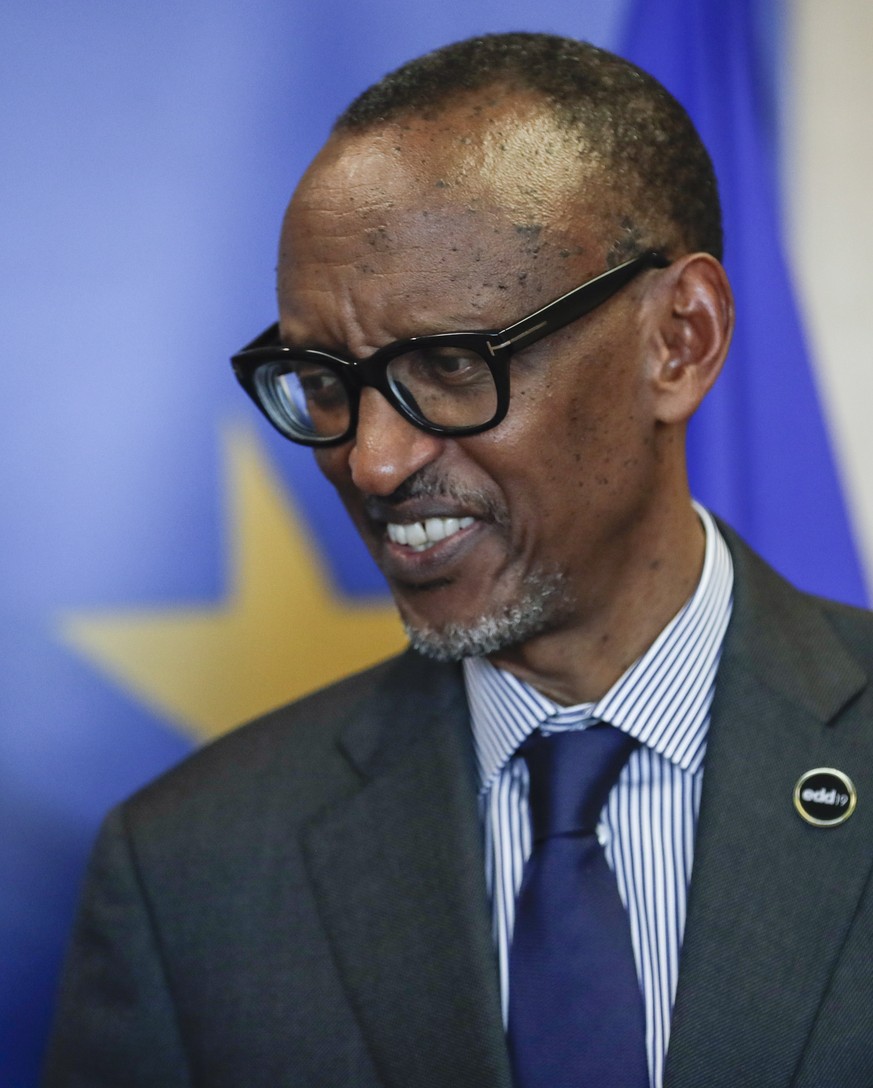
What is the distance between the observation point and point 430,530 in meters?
1.74

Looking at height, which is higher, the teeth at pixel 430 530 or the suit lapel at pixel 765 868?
the teeth at pixel 430 530

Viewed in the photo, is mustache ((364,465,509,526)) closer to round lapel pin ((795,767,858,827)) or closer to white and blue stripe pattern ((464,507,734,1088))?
white and blue stripe pattern ((464,507,734,1088))

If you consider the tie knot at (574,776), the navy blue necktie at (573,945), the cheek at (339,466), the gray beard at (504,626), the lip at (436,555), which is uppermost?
the cheek at (339,466)

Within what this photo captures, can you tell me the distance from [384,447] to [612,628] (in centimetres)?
40

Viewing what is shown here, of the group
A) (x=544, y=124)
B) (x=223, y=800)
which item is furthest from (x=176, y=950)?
(x=544, y=124)

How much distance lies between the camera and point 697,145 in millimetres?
1914

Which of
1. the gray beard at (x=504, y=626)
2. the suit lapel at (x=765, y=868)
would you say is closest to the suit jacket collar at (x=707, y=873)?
the suit lapel at (x=765, y=868)

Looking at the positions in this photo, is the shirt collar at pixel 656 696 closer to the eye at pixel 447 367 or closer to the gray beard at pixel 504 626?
the gray beard at pixel 504 626

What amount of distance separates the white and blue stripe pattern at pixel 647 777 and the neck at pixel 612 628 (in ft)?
0.09

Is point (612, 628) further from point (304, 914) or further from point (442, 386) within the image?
point (304, 914)

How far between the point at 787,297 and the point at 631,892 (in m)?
1.31

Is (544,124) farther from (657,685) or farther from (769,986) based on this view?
(769,986)

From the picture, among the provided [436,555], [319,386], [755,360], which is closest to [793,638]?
[436,555]

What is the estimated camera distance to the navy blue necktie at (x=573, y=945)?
1.62m
